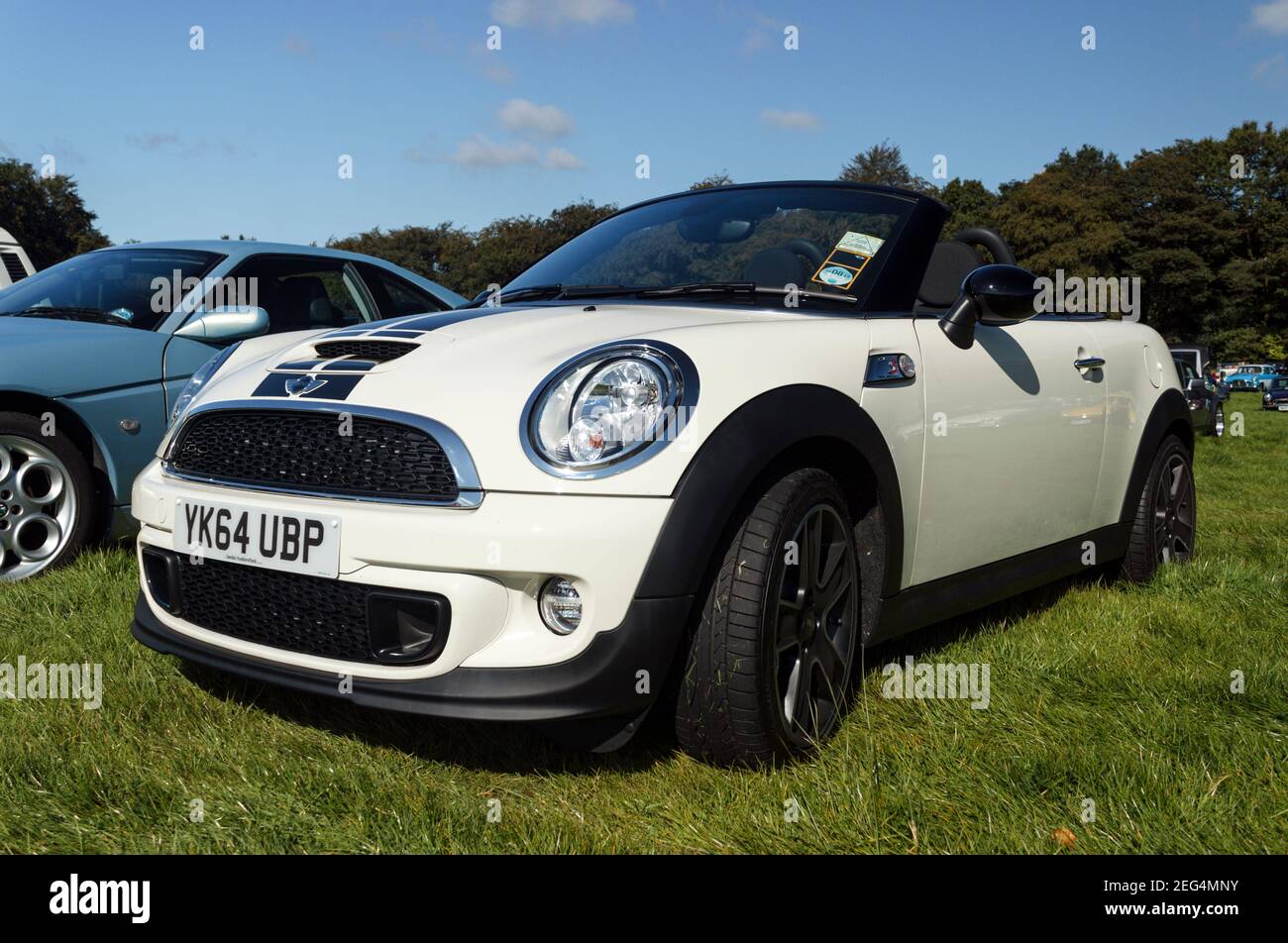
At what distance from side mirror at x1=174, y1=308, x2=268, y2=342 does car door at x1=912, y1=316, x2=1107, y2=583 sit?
280 cm

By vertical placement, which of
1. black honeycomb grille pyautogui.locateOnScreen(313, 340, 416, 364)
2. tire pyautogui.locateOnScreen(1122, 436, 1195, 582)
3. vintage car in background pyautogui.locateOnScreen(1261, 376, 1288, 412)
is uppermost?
black honeycomb grille pyautogui.locateOnScreen(313, 340, 416, 364)

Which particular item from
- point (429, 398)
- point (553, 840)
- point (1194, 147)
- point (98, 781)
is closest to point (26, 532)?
point (98, 781)

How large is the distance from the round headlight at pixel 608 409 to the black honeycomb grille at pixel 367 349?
463mm

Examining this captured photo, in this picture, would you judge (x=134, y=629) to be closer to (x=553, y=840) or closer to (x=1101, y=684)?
(x=553, y=840)

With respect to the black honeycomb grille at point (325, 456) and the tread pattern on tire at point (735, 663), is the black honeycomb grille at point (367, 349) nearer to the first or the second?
the black honeycomb grille at point (325, 456)

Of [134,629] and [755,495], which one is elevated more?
[755,495]

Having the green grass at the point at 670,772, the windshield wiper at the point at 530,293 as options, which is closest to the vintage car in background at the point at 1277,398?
the green grass at the point at 670,772

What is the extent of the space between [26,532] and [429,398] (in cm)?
274

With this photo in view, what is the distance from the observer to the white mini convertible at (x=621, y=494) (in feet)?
7.15

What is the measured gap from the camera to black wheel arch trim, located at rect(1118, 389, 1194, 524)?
4199 millimetres

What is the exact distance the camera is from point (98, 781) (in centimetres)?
236

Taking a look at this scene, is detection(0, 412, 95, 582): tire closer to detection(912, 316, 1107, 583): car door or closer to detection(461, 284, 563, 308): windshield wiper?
detection(461, 284, 563, 308): windshield wiper

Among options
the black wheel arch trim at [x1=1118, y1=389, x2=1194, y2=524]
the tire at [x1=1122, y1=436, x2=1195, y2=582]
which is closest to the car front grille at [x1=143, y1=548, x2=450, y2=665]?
the black wheel arch trim at [x1=1118, y1=389, x2=1194, y2=524]
